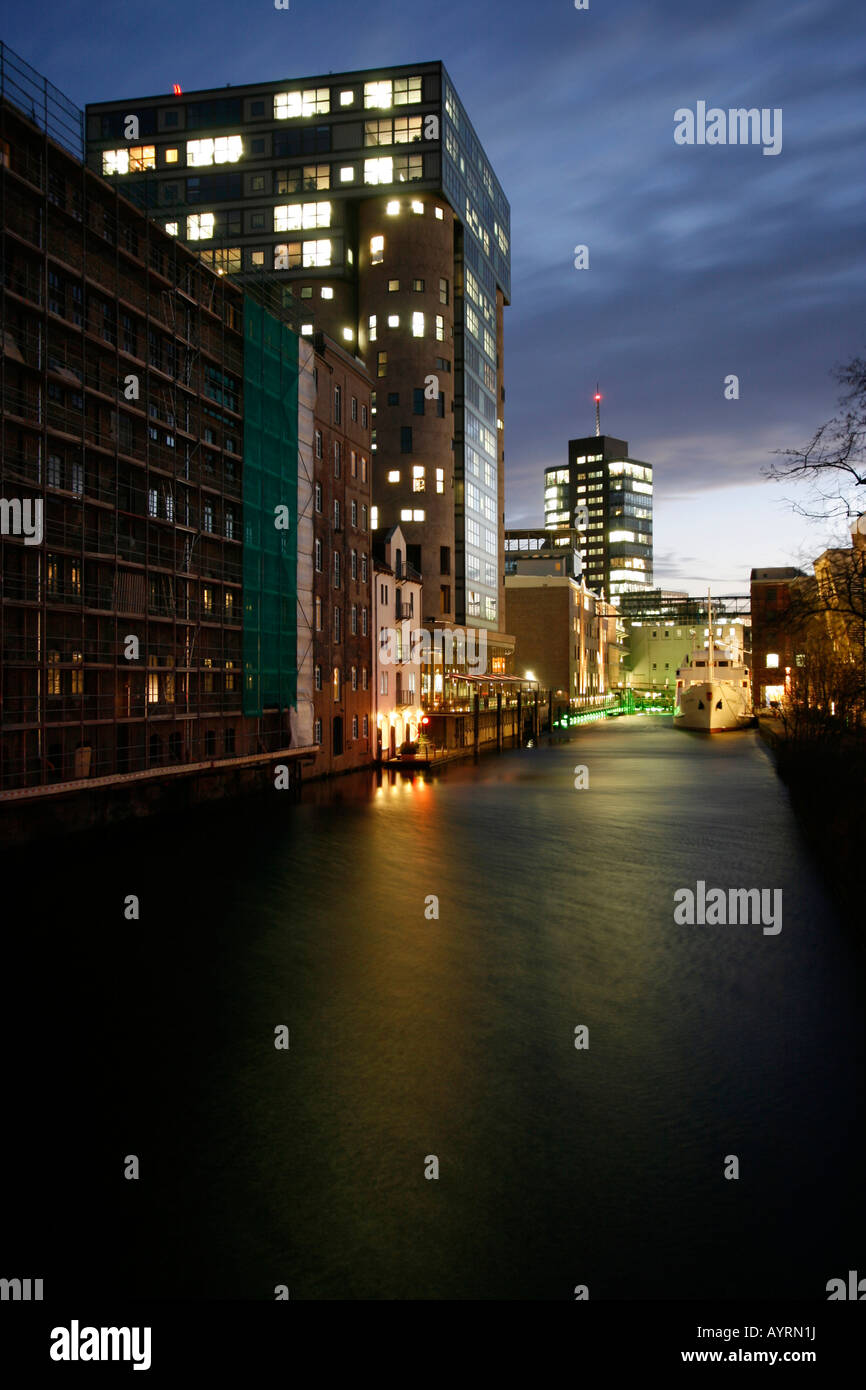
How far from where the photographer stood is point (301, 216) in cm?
8431

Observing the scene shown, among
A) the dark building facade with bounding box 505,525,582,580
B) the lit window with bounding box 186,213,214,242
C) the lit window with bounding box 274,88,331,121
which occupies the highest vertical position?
the lit window with bounding box 274,88,331,121

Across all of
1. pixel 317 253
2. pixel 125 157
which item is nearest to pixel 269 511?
pixel 317 253

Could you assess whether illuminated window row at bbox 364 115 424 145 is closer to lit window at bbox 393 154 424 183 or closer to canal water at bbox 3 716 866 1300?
lit window at bbox 393 154 424 183

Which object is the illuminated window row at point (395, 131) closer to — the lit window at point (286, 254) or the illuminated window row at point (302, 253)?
the illuminated window row at point (302, 253)

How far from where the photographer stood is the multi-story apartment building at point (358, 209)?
8269 cm

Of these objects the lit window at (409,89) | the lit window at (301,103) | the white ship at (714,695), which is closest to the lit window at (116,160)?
the lit window at (301,103)

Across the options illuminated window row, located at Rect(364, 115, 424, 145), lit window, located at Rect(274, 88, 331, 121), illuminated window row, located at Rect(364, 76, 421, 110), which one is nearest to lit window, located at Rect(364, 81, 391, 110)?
illuminated window row, located at Rect(364, 76, 421, 110)

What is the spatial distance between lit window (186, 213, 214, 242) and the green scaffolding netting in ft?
148

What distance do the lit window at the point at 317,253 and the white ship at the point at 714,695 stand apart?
55622 mm

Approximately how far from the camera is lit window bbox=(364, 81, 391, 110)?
269 feet

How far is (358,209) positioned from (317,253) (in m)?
5.10

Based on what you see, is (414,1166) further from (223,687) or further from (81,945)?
(223,687)
